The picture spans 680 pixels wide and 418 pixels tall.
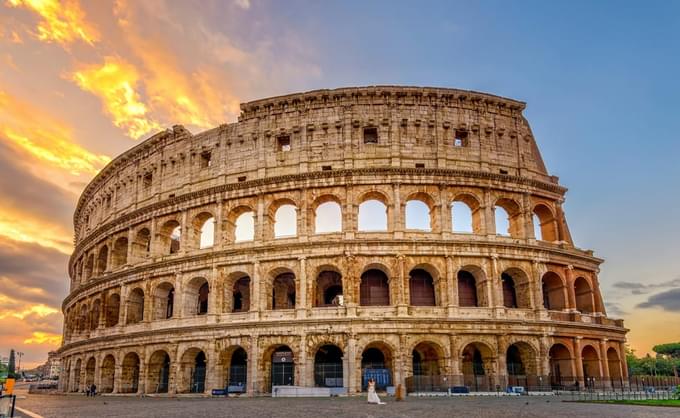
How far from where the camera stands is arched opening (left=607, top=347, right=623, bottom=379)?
32.0 meters

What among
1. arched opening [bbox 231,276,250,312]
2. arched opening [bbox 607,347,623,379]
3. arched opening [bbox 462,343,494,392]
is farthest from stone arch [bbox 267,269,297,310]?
arched opening [bbox 607,347,623,379]

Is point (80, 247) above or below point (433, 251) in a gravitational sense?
above

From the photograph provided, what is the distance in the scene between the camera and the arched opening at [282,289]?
31516mm

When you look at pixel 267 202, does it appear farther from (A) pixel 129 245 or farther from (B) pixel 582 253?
(B) pixel 582 253

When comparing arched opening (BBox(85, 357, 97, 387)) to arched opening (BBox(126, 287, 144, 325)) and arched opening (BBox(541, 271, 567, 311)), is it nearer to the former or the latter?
arched opening (BBox(126, 287, 144, 325))

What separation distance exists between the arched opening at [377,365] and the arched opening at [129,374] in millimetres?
15148

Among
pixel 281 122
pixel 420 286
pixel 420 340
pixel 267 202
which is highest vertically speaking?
pixel 281 122

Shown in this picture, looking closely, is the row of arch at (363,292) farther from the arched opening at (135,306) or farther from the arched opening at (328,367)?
the arched opening at (328,367)

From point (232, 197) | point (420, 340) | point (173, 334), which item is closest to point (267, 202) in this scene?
point (232, 197)

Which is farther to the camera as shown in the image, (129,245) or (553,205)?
(129,245)

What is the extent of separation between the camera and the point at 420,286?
99.2ft

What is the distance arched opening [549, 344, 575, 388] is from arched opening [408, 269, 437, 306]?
757 centimetres

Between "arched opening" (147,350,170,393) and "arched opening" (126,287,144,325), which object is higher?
"arched opening" (126,287,144,325)

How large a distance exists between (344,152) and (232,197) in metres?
7.29
